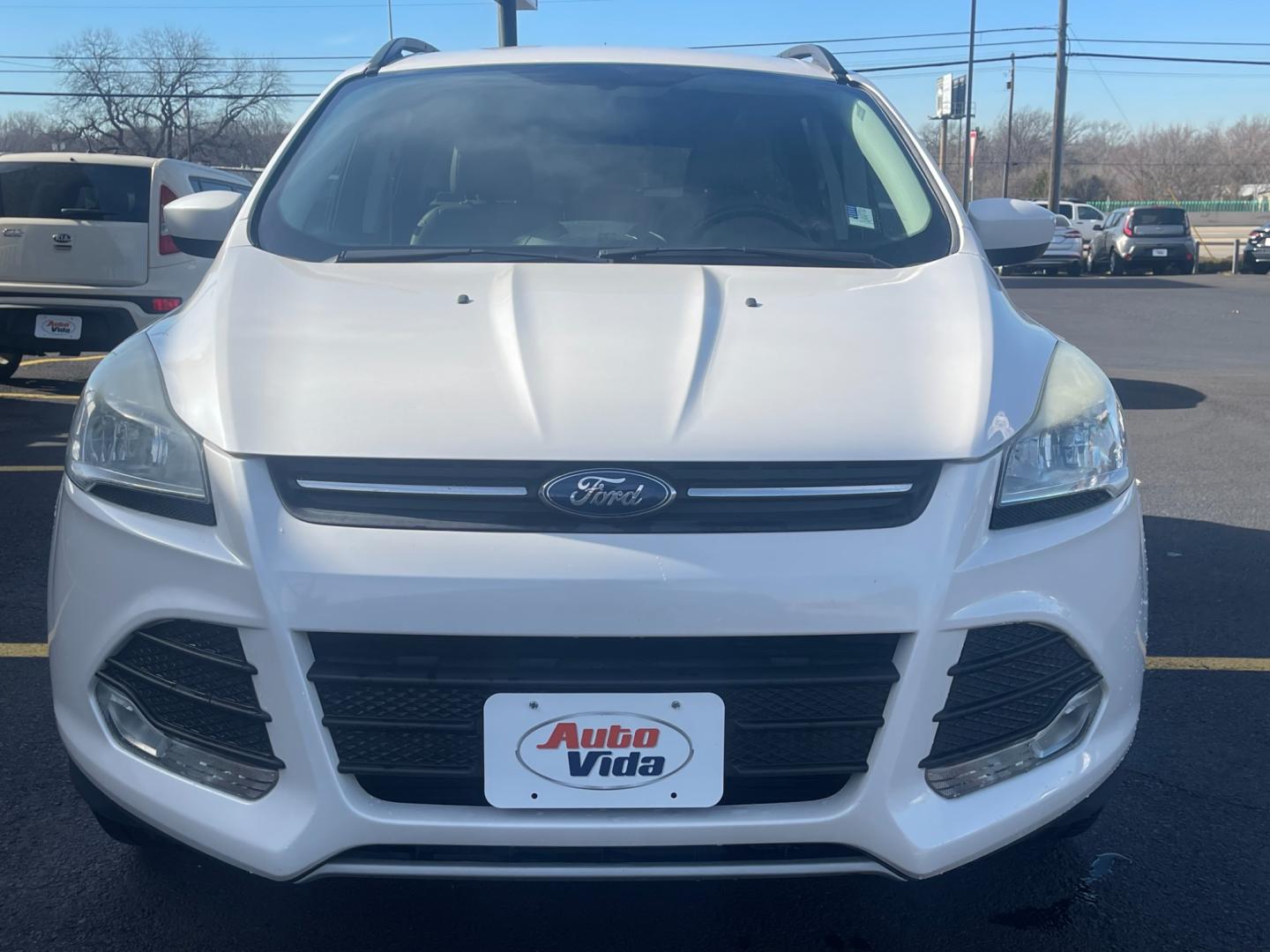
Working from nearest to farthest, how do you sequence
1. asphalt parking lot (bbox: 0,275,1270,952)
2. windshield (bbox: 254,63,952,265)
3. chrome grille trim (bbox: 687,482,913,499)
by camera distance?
chrome grille trim (bbox: 687,482,913,499)
asphalt parking lot (bbox: 0,275,1270,952)
windshield (bbox: 254,63,952,265)

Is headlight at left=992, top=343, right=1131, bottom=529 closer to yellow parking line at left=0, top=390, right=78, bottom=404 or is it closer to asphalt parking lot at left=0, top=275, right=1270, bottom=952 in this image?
asphalt parking lot at left=0, top=275, right=1270, bottom=952

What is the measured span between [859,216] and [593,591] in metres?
1.73

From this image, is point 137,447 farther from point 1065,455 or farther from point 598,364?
point 1065,455

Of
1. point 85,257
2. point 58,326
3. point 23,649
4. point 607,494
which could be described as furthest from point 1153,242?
point 607,494

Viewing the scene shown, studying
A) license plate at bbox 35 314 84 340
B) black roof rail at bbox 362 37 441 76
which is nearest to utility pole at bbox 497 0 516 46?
license plate at bbox 35 314 84 340

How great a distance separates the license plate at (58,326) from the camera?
341 inches

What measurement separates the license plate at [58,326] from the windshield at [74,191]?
29.0 inches

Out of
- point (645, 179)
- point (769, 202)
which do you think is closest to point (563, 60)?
point (645, 179)

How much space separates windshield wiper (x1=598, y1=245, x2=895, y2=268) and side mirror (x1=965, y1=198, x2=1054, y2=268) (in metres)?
0.61

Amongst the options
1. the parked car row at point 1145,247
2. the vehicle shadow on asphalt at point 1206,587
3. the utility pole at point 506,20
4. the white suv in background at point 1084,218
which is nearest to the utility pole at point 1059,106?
the white suv in background at point 1084,218

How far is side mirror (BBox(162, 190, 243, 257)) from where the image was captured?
3.09m

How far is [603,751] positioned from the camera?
1.85m

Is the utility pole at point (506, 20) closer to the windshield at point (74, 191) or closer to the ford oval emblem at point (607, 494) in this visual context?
the windshield at point (74, 191)

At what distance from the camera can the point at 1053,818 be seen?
2047mm
